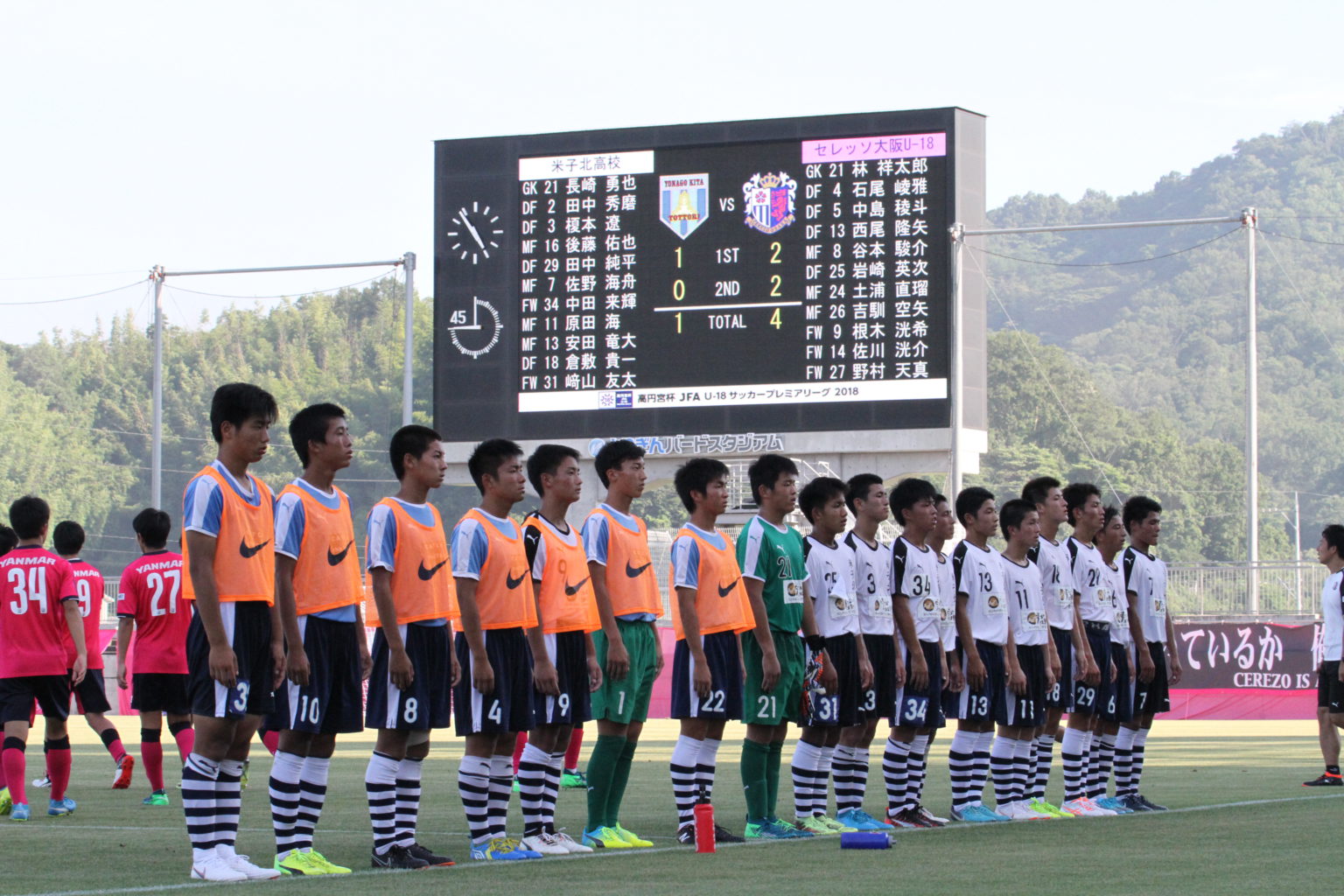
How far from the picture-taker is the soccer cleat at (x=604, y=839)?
816 cm

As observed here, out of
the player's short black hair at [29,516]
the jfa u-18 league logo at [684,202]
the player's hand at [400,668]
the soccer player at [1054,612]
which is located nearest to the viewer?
the player's hand at [400,668]

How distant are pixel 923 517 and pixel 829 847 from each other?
2.15 metres

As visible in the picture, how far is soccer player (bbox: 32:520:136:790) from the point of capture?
1094 cm

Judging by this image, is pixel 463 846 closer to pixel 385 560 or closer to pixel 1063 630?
pixel 385 560

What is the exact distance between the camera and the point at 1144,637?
36.1 ft

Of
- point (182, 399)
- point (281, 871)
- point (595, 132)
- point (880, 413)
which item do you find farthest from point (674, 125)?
point (182, 399)

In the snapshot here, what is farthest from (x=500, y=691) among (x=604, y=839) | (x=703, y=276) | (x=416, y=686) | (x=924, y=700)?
(x=703, y=276)

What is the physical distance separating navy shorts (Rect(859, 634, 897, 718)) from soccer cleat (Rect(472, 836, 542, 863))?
2143 millimetres

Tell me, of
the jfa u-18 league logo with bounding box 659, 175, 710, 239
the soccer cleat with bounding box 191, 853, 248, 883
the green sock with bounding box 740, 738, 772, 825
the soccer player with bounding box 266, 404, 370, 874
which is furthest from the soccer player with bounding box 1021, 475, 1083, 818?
the jfa u-18 league logo with bounding box 659, 175, 710, 239

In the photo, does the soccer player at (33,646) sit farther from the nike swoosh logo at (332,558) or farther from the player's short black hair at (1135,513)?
the player's short black hair at (1135,513)

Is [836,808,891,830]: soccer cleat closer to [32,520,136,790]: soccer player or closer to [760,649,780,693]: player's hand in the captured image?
[760,649,780,693]: player's hand

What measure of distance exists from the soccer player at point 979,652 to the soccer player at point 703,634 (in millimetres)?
1437

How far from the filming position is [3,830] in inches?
359

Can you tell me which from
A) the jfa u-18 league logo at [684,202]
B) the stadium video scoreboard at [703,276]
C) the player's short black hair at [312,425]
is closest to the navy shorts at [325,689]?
the player's short black hair at [312,425]
